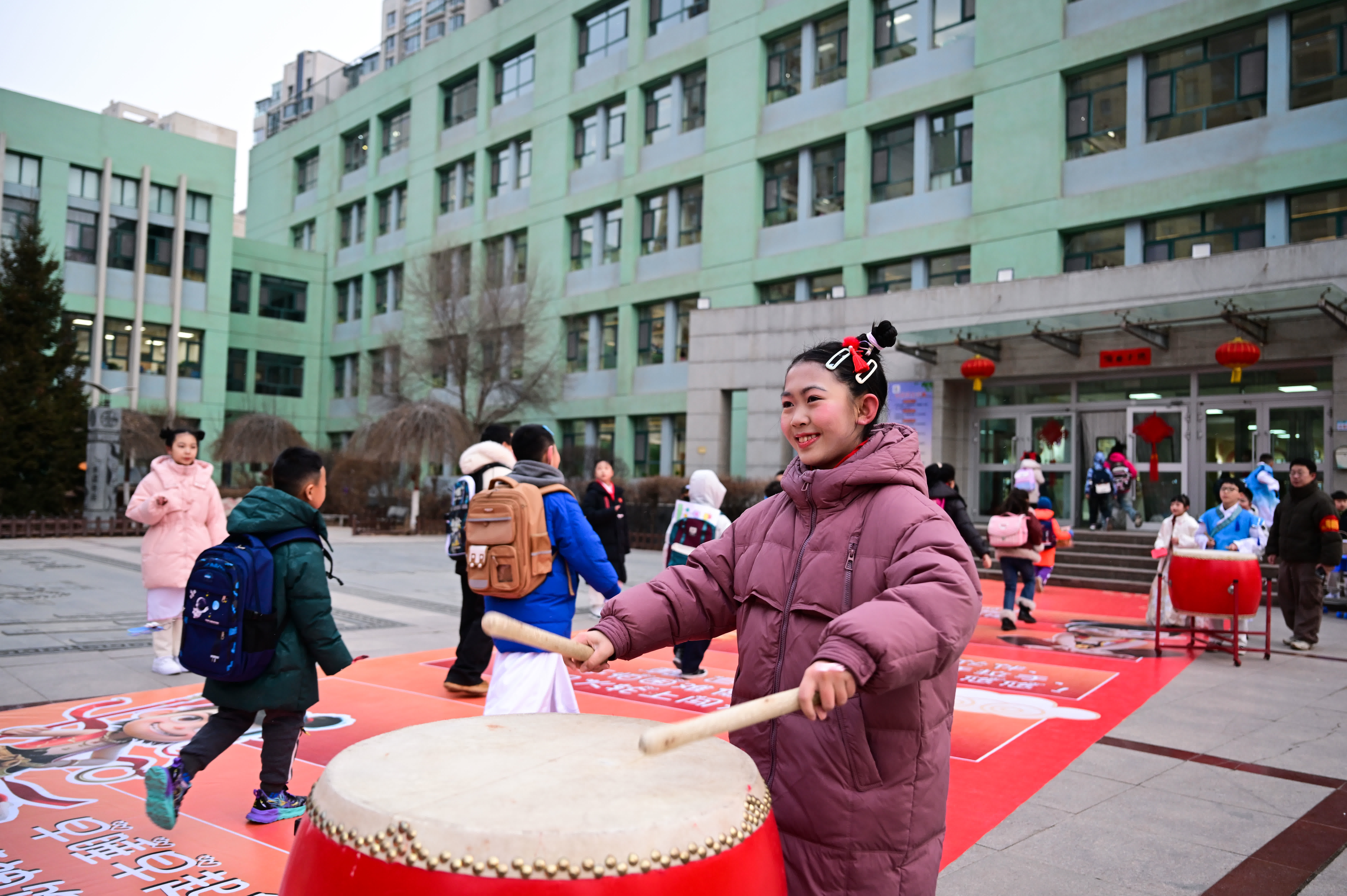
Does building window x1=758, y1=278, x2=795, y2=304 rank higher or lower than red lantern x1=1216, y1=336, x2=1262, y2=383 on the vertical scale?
higher

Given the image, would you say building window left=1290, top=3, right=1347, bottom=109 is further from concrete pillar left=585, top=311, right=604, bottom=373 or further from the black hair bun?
concrete pillar left=585, top=311, right=604, bottom=373

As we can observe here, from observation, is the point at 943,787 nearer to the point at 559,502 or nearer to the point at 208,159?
the point at 559,502

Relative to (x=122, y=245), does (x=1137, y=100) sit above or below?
below

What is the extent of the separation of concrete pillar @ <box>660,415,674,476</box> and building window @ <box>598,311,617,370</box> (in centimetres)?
281

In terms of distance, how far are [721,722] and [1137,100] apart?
22739 mm

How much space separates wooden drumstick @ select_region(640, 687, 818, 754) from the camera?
1.65 metres

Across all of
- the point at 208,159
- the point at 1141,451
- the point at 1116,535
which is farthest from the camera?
the point at 208,159

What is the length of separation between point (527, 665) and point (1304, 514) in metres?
8.91

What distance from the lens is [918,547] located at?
2.02 meters

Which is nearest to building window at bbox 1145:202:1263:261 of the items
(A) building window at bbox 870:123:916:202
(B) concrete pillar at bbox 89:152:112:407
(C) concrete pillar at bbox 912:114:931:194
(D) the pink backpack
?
(C) concrete pillar at bbox 912:114:931:194

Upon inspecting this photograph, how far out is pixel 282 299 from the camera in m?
45.5

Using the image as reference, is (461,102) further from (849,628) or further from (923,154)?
(849,628)

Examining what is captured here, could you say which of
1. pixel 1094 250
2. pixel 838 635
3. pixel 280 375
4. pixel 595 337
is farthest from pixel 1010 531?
pixel 280 375

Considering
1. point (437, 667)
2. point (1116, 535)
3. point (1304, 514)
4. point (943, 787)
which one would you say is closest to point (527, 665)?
point (943, 787)
